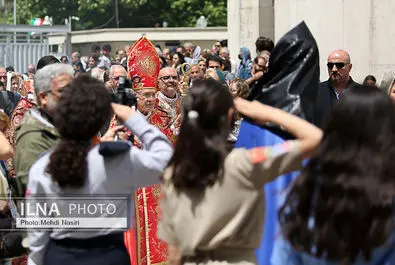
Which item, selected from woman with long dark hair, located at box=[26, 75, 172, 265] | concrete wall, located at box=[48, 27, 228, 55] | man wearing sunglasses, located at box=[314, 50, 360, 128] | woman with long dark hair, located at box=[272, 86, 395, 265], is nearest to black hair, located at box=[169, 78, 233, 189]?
woman with long dark hair, located at box=[26, 75, 172, 265]

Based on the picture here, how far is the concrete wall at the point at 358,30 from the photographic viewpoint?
14.9m

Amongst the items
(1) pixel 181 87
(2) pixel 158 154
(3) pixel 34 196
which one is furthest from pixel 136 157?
(1) pixel 181 87

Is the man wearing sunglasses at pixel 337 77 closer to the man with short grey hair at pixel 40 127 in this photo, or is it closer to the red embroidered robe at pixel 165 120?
the red embroidered robe at pixel 165 120

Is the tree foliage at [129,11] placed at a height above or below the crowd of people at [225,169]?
below

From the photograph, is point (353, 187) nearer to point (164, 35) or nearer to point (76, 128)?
point (76, 128)

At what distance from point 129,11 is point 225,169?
182 feet

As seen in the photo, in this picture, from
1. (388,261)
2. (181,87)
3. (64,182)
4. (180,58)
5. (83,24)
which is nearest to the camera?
(388,261)

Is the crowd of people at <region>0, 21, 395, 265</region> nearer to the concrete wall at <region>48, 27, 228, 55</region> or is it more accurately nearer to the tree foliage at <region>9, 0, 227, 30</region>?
the concrete wall at <region>48, 27, 228, 55</region>

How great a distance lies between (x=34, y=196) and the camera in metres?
5.10

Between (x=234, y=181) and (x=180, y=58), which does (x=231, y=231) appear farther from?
(x=180, y=58)

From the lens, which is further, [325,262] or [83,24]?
[83,24]

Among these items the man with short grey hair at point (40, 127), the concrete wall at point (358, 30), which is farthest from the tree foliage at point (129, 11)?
the man with short grey hair at point (40, 127)

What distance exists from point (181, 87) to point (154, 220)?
4392mm

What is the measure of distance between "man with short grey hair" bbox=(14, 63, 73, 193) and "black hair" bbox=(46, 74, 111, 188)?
0.57 meters
